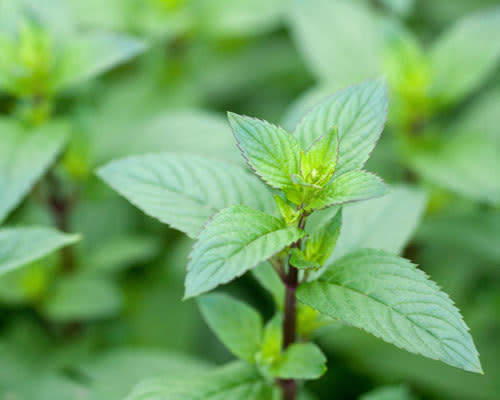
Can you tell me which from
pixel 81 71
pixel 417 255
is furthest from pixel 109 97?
pixel 417 255

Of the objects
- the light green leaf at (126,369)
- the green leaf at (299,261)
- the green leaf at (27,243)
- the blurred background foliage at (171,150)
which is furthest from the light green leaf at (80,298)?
the green leaf at (299,261)

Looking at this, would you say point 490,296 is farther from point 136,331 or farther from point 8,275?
point 8,275

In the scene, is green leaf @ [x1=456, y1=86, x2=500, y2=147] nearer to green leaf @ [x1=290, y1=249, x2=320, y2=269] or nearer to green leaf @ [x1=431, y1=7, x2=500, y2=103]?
green leaf @ [x1=431, y1=7, x2=500, y2=103]

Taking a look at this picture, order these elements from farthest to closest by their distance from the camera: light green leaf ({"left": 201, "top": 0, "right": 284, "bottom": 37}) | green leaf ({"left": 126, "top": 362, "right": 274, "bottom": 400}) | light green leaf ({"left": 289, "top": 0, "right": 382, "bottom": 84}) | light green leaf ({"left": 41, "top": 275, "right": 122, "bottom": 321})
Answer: light green leaf ({"left": 201, "top": 0, "right": 284, "bottom": 37})
light green leaf ({"left": 289, "top": 0, "right": 382, "bottom": 84})
light green leaf ({"left": 41, "top": 275, "right": 122, "bottom": 321})
green leaf ({"left": 126, "top": 362, "right": 274, "bottom": 400})

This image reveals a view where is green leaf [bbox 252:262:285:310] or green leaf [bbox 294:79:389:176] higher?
green leaf [bbox 294:79:389:176]

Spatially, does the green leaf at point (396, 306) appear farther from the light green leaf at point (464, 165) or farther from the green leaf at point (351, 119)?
the light green leaf at point (464, 165)

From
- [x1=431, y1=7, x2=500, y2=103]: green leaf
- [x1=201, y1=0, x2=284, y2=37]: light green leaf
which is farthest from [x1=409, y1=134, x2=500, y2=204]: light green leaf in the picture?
[x1=201, y1=0, x2=284, y2=37]: light green leaf
